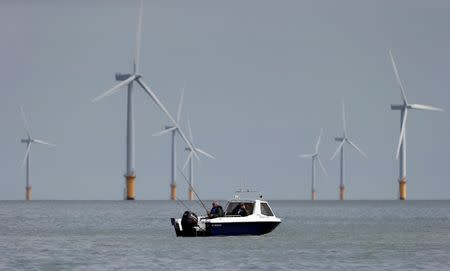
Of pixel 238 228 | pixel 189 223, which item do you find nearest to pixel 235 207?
pixel 238 228

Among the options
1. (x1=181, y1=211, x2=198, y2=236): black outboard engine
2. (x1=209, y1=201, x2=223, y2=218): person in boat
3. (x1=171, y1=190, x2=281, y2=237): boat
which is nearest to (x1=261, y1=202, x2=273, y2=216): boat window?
(x1=171, y1=190, x2=281, y2=237): boat

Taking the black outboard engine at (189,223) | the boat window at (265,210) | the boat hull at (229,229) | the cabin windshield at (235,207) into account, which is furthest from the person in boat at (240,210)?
the black outboard engine at (189,223)

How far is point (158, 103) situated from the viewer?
604ft

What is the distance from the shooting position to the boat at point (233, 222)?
93.4 meters

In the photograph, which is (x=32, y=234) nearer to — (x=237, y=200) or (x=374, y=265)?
(x=237, y=200)

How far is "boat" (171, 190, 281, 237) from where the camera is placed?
9344 cm

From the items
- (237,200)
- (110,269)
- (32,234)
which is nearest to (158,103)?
(32,234)

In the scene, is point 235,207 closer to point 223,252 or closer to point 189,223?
point 189,223

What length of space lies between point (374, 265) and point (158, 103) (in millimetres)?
110956

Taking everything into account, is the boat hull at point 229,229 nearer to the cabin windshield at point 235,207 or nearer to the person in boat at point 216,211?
the person in boat at point 216,211

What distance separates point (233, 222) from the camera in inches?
3686

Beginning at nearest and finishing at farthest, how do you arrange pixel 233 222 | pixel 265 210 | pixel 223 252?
pixel 223 252
pixel 233 222
pixel 265 210

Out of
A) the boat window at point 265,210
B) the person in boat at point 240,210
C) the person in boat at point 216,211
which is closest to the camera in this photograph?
the person in boat at point 216,211

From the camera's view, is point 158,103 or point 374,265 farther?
point 158,103
